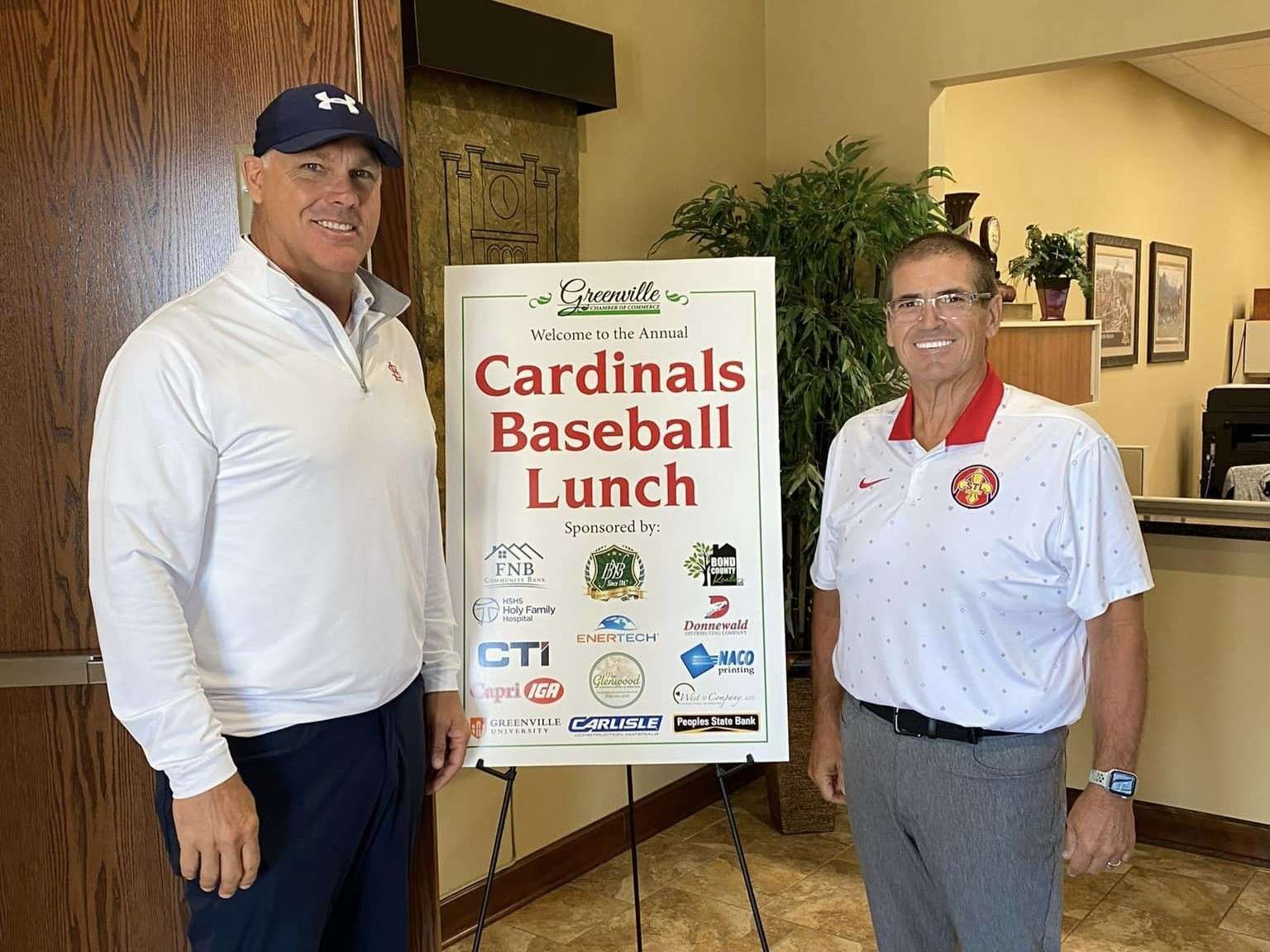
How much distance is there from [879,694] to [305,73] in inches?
56.4

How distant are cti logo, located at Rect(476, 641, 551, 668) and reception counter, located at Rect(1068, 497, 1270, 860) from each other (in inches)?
82.4

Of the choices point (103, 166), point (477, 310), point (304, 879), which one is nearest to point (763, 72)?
point (477, 310)

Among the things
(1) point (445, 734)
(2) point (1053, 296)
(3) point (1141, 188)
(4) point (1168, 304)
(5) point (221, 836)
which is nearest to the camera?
(5) point (221, 836)

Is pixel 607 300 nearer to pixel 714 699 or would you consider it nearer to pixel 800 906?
pixel 714 699

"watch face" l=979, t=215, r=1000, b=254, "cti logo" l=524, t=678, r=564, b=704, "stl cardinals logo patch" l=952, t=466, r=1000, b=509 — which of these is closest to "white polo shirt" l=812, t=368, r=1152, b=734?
"stl cardinals logo patch" l=952, t=466, r=1000, b=509

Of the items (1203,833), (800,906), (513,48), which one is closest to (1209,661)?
(1203,833)

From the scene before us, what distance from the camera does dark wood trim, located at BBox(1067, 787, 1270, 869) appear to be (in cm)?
325

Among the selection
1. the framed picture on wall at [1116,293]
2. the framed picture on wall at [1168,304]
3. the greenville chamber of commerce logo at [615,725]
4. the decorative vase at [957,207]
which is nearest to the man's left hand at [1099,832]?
the greenville chamber of commerce logo at [615,725]

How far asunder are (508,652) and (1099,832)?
100 cm

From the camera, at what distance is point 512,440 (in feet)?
6.70

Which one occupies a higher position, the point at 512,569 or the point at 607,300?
the point at 607,300

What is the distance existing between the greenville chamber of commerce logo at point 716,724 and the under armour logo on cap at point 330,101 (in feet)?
3.75

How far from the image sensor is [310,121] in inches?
62.5

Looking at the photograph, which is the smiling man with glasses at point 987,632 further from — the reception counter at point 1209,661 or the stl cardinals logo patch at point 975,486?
the reception counter at point 1209,661
